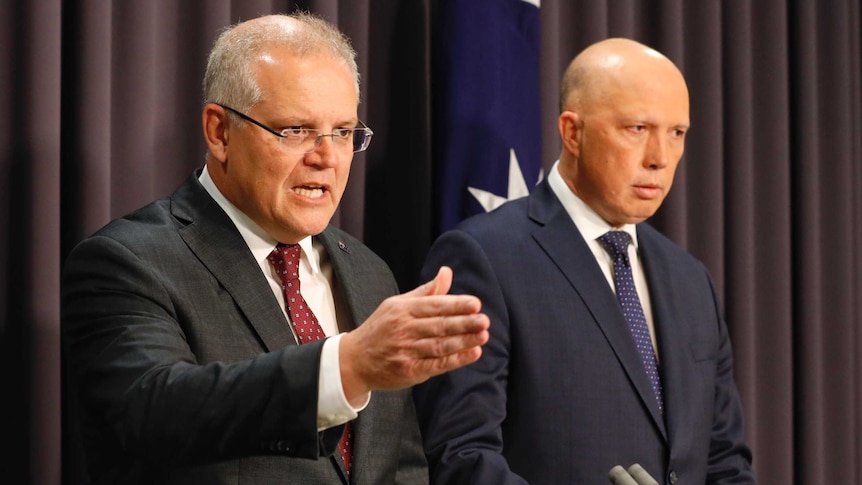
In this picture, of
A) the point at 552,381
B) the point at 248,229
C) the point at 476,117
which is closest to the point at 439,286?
the point at 248,229

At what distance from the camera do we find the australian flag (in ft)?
10.0

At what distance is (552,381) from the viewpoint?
2537 millimetres

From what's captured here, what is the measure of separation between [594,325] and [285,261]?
0.78 metres

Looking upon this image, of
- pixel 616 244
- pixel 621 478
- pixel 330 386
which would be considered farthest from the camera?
pixel 616 244

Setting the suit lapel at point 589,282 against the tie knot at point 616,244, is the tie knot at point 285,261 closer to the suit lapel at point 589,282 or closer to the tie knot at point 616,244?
the suit lapel at point 589,282

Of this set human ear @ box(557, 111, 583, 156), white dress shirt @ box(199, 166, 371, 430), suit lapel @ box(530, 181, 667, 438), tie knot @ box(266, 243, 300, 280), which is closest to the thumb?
white dress shirt @ box(199, 166, 371, 430)

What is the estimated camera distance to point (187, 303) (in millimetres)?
1997

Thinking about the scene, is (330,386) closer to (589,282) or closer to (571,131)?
(589,282)

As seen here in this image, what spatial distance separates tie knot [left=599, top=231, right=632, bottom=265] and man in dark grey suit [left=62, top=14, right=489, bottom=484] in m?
0.57

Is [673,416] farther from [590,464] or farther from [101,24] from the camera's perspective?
[101,24]

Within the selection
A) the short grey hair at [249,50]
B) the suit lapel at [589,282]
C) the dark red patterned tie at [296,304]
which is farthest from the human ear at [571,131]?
the dark red patterned tie at [296,304]

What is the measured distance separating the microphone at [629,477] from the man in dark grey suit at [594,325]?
493 millimetres

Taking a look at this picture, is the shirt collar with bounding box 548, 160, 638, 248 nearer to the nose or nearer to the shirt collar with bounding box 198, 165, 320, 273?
the nose

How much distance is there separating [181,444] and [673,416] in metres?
1.27
